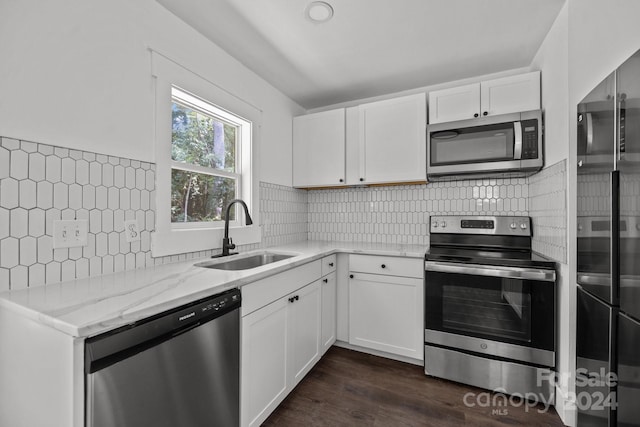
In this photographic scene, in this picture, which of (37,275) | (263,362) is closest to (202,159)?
(37,275)

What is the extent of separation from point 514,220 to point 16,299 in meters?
2.98

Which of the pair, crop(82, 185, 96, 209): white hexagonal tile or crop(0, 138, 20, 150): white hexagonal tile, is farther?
crop(82, 185, 96, 209): white hexagonal tile

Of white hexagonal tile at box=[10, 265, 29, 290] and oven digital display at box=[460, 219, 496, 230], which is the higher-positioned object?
oven digital display at box=[460, 219, 496, 230]

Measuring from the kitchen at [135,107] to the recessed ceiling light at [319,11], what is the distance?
0.48 m

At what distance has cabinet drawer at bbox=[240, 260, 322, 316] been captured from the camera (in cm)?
145

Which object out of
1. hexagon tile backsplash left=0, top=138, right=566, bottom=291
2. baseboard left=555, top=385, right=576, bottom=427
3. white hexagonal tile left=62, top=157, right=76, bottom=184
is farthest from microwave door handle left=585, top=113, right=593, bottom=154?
white hexagonal tile left=62, top=157, right=76, bottom=184

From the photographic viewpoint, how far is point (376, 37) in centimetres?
195

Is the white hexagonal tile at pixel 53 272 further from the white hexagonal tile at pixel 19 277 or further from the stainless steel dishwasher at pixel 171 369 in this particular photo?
the stainless steel dishwasher at pixel 171 369

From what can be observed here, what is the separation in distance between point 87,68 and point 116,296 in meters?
1.07

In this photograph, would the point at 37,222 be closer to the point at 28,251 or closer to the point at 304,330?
the point at 28,251

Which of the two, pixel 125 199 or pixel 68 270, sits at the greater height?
pixel 125 199

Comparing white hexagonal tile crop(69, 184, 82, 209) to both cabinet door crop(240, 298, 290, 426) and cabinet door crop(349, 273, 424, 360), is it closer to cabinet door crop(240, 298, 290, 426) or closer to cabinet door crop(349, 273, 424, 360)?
cabinet door crop(240, 298, 290, 426)

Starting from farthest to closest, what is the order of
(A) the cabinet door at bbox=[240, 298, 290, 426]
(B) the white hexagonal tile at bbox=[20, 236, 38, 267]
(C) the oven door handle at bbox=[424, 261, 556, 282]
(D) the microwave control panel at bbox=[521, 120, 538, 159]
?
(D) the microwave control panel at bbox=[521, 120, 538, 159], (C) the oven door handle at bbox=[424, 261, 556, 282], (A) the cabinet door at bbox=[240, 298, 290, 426], (B) the white hexagonal tile at bbox=[20, 236, 38, 267]

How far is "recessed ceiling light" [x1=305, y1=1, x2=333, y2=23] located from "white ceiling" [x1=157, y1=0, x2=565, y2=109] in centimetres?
3
